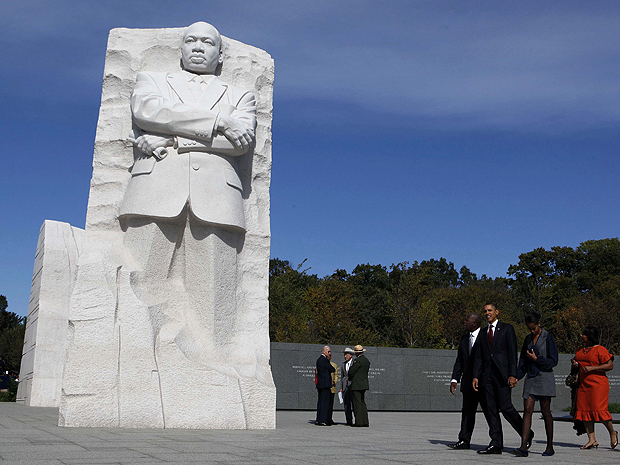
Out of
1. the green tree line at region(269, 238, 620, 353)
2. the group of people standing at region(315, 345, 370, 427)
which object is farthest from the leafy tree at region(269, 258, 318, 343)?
the group of people standing at region(315, 345, 370, 427)

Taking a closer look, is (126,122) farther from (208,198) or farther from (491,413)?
(491,413)

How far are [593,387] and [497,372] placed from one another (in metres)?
1.82

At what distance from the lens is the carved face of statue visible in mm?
8773

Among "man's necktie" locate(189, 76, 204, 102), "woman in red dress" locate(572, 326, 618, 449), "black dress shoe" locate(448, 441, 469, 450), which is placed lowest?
"black dress shoe" locate(448, 441, 469, 450)

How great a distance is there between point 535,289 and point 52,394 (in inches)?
1239

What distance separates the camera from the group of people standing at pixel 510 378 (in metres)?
6.06

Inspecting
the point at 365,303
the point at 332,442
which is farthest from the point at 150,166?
the point at 365,303

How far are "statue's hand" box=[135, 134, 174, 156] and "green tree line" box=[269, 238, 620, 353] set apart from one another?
17433 mm

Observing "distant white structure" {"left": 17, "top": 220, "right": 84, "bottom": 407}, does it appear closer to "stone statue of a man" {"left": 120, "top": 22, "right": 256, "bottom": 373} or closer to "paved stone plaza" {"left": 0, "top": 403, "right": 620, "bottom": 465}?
"stone statue of a man" {"left": 120, "top": 22, "right": 256, "bottom": 373}

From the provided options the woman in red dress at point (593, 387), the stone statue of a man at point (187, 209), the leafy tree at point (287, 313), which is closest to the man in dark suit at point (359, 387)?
the stone statue of a man at point (187, 209)

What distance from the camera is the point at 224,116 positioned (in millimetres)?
8203

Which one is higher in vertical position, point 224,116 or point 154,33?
point 154,33

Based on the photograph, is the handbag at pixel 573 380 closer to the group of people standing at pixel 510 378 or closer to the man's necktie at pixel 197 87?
the group of people standing at pixel 510 378

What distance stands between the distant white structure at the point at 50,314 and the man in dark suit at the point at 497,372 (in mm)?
8952
